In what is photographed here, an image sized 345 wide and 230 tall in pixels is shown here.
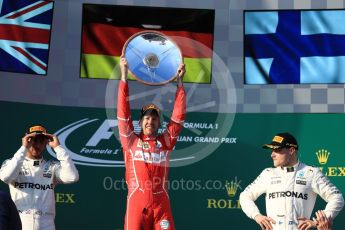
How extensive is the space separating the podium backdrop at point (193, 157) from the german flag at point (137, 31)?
467mm

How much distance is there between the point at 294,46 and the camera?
789 centimetres

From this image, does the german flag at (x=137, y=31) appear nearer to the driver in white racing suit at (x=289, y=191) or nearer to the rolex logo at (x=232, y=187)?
the rolex logo at (x=232, y=187)

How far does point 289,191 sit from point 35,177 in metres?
2.01

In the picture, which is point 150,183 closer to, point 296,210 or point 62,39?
point 296,210

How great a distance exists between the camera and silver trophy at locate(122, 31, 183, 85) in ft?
19.6

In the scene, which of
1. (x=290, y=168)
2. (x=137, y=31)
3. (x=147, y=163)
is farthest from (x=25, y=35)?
(x=290, y=168)

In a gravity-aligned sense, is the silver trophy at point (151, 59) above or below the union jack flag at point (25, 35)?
below

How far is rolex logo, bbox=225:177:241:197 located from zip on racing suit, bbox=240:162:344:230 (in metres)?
2.18

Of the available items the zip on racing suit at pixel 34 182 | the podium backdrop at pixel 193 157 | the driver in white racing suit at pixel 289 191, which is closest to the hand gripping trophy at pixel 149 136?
the zip on racing suit at pixel 34 182

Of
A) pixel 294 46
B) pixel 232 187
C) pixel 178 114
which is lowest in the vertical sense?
pixel 232 187

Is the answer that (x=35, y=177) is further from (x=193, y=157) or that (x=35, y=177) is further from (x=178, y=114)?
(x=193, y=157)

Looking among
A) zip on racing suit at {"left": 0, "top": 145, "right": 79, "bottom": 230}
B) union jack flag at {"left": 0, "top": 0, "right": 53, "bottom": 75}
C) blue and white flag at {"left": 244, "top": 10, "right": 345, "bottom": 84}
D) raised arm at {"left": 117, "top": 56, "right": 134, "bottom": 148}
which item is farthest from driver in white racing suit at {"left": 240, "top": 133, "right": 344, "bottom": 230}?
union jack flag at {"left": 0, "top": 0, "right": 53, "bottom": 75}

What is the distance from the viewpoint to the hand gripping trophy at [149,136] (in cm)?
569

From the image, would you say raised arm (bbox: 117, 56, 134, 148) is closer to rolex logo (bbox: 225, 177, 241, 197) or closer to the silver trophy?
the silver trophy
